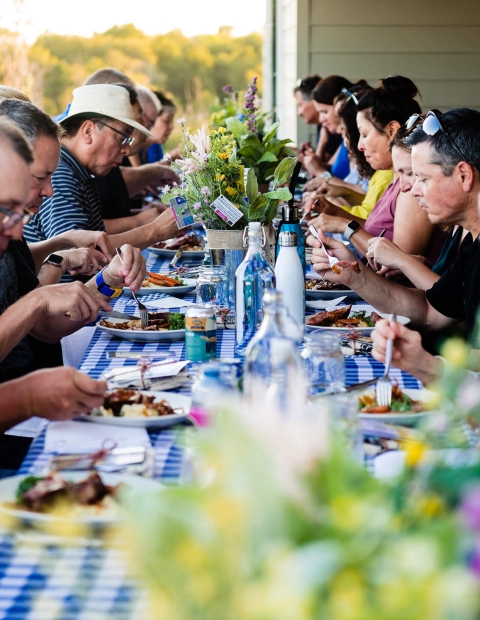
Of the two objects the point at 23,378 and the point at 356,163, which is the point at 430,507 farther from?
the point at 356,163

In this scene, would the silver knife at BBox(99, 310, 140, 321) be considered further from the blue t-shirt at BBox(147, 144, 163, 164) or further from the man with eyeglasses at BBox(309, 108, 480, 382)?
the blue t-shirt at BBox(147, 144, 163, 164)

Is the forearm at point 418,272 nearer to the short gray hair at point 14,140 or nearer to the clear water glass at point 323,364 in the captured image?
the clear water glass at point 323,364

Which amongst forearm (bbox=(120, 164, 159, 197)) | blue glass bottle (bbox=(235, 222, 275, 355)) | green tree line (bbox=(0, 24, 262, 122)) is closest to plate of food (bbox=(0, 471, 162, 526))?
blue glass bottle (bbox=(235, 222, 275, 355))

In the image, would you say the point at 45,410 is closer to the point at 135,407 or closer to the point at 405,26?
the point at 135,407

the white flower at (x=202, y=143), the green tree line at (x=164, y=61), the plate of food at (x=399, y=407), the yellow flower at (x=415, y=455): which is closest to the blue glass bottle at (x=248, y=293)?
the plate of food at (x=399, y=407)

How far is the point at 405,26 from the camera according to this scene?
7.01 m

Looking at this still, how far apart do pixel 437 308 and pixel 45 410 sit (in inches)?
59.8

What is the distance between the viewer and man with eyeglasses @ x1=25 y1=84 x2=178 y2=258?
3605mm

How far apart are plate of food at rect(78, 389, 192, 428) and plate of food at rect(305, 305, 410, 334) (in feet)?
2.46

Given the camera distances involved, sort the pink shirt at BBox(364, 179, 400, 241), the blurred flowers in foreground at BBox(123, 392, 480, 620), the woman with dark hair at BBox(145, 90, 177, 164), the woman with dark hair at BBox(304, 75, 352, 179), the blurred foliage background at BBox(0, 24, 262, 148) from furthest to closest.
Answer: the blurred foliage background at BBox(0, 24, 262, 148)
the woman with dark hair at BBox(145, 90, 177, 164)
the woman with dark hair at BBox(304, 75, 352, 179)
the pink shirt at BBox(364, 179, 400, 241)
the blurred flowers in foreground at BBox(123, 392, 480, 620)

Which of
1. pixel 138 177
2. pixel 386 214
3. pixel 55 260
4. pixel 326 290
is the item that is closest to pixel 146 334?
pixel 55 260

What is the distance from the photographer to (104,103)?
148 inches

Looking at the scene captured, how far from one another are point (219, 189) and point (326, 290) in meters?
0.53

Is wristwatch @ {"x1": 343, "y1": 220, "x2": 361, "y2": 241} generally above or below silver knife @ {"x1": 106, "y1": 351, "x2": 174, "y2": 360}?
below
